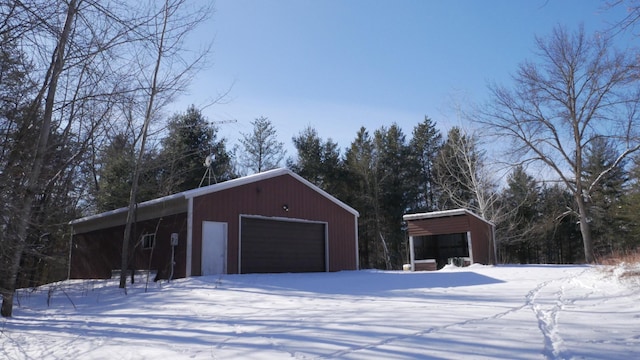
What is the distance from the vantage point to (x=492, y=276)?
12711mm

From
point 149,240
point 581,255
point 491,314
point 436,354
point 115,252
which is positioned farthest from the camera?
point 581,255

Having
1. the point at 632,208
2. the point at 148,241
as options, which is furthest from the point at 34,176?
the point at 632,208

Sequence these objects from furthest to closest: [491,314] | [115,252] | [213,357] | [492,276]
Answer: [115,252] → [492,276] → [491,314] → [213,357]

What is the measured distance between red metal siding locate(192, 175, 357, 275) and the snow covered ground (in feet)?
11.0

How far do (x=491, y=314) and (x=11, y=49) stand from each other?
651cm

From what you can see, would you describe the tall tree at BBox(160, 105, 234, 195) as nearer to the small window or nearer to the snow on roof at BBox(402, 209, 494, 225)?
the small window

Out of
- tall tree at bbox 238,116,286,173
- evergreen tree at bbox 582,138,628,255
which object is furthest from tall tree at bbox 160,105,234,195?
evergreen tree at bbox 582,138,628,255

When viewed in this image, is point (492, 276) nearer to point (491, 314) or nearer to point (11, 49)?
point (491, 314)

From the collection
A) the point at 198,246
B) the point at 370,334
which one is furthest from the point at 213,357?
the point at 198,246

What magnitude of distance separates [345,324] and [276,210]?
9906 millimetres

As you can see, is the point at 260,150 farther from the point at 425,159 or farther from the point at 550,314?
the point at 550,314

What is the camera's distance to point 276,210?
50.4ft

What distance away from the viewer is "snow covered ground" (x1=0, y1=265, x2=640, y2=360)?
436cm

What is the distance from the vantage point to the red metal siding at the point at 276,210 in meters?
13.5
